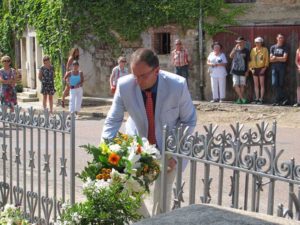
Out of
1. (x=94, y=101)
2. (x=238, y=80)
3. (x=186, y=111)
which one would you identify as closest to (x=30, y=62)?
(x=94, y=101)

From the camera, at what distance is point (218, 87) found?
61.8 feet

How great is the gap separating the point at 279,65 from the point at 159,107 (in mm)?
12319

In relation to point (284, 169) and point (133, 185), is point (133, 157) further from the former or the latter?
point (284, 169)

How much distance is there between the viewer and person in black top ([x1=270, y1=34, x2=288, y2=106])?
17.4 metres

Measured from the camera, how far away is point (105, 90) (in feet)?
69.3

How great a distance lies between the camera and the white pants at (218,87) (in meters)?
18.7

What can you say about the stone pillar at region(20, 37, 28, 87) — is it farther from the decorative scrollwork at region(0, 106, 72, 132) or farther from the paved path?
the decorative scrollwork at region(0, 106, 72, 132)

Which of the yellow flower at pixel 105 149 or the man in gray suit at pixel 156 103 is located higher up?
the man in gray suit at pixel 156 103

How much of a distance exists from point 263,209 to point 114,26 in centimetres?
1426

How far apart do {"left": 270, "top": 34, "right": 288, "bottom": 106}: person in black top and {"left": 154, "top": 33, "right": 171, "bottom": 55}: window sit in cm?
376

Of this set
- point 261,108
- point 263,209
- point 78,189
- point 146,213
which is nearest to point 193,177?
point 146,213

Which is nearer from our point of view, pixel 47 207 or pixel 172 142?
pixel 172 142

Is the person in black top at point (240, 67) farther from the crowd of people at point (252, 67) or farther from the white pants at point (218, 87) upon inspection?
the white pants at point (218, 87)

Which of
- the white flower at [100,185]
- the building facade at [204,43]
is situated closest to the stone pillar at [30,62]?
the building facade at [204,43]
